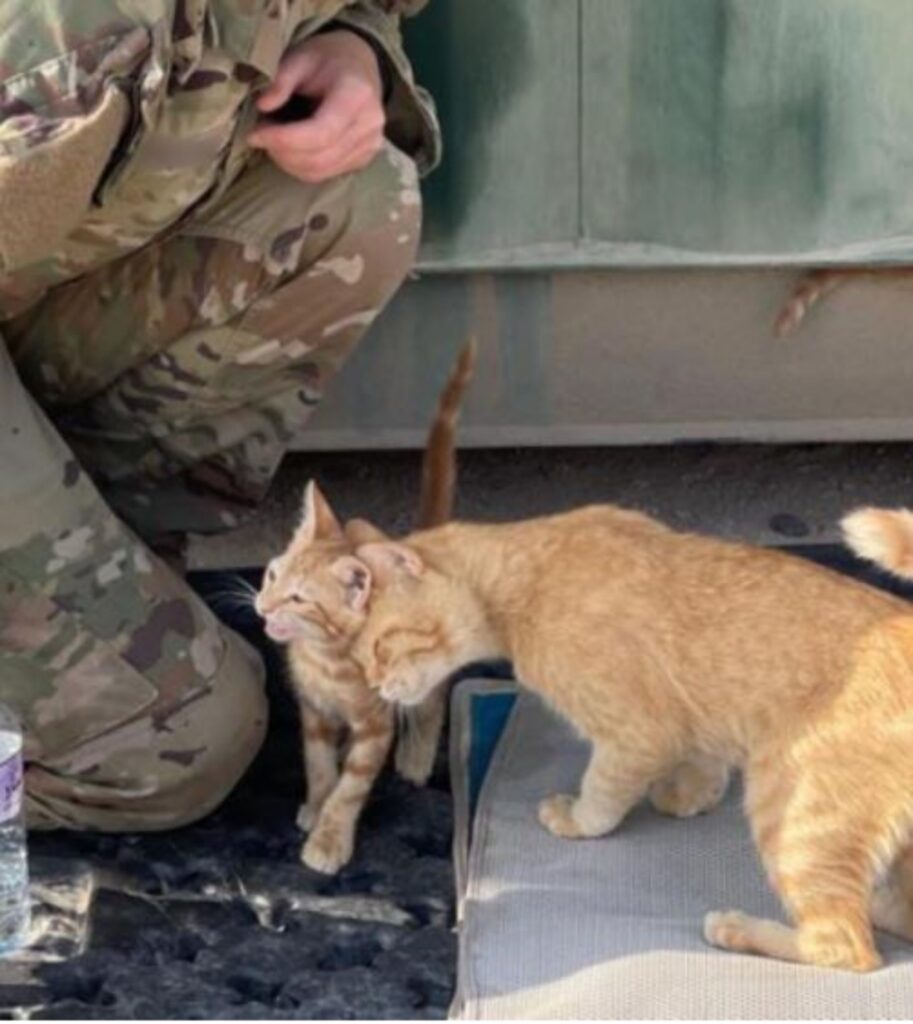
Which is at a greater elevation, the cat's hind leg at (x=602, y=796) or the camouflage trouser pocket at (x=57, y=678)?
the camouflage trouser pocket at (x=57, y=678)

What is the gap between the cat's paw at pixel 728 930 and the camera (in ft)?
8.41

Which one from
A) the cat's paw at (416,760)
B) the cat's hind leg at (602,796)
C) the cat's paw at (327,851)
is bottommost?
the cat's paw at (416,760)

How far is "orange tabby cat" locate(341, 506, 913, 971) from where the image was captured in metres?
2.52

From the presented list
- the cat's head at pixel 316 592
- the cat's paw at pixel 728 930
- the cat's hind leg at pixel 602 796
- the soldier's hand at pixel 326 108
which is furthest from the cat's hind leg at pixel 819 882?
the soldier's hand at pixel 326 108

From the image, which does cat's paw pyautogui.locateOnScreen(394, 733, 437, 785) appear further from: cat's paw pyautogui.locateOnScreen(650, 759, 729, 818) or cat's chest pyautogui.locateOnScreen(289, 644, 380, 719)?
cat's paw pyautogui.locateOnScreen(650, 759, 729, 818)

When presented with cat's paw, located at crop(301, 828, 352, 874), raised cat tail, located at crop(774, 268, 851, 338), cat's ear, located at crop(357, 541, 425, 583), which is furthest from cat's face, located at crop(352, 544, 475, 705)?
raised cat tail, located at crop(774, 268, 851, 338)

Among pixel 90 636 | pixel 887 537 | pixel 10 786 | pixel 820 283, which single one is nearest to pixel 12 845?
pixel 10 786

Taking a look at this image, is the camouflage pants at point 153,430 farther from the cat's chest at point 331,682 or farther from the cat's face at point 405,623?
the cat's face at point 405,623

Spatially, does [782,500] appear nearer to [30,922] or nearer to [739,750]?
[739,750]

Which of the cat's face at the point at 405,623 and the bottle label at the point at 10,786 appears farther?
the cat's face at the point at 405,623

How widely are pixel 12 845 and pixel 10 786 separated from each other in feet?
0.38

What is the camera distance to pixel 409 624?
2799mm

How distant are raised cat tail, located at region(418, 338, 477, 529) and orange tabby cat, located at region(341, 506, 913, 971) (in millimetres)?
227

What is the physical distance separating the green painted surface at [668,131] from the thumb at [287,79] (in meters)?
0.65
